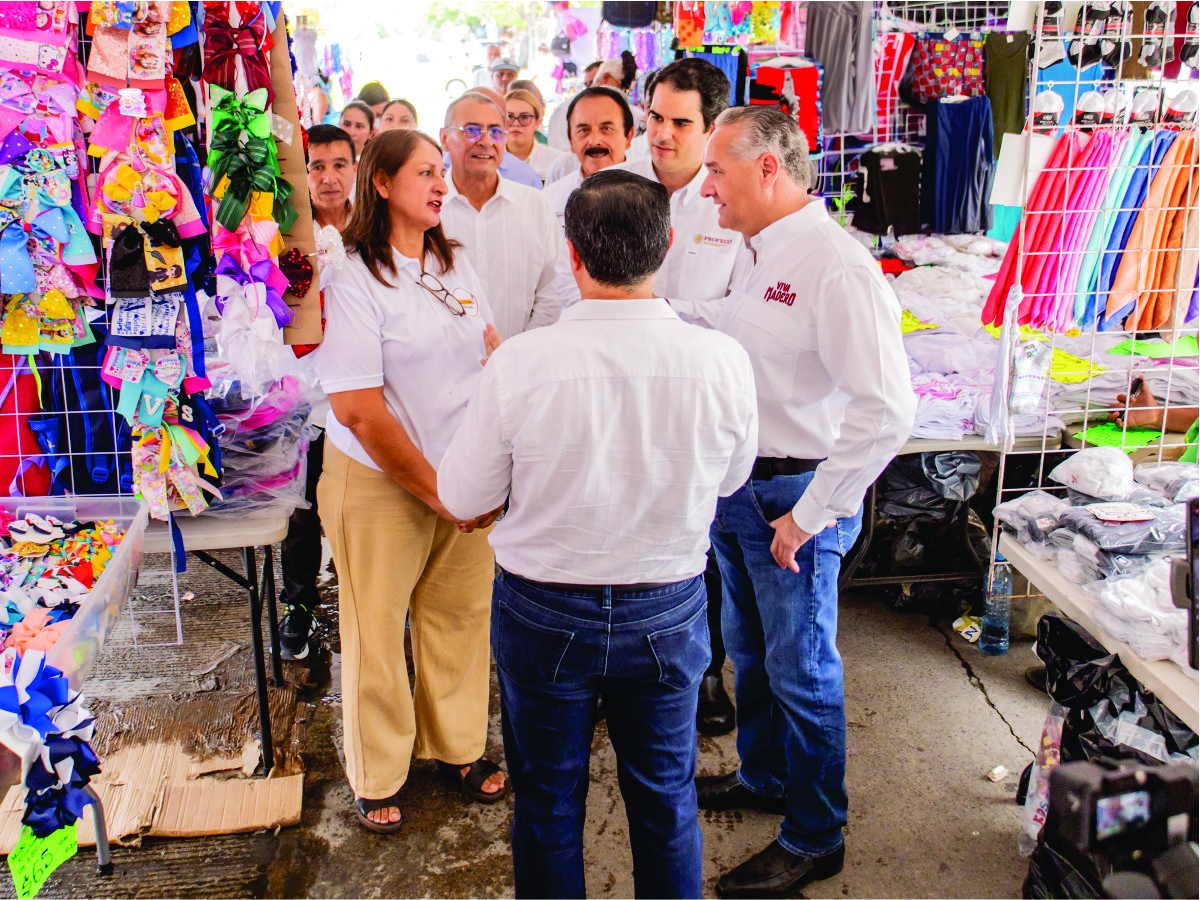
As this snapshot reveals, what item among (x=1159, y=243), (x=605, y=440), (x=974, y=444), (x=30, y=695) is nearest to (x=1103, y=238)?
(x=1159, y=243)

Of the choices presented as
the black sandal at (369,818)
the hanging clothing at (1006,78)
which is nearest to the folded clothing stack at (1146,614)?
the black sandal at (369,818)

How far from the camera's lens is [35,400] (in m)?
2.12

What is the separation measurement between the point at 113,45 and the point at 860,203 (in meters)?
4.06

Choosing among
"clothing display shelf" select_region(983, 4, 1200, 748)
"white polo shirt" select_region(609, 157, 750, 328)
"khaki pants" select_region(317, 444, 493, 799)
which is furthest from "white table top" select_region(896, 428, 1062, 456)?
"khaki pants" select_region(317, 444, 493, 799)

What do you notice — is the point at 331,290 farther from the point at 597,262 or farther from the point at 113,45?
the point at 597,262

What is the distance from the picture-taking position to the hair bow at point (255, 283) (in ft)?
6.61

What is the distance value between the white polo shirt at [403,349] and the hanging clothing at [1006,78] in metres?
4.14

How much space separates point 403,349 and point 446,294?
0.17 meters

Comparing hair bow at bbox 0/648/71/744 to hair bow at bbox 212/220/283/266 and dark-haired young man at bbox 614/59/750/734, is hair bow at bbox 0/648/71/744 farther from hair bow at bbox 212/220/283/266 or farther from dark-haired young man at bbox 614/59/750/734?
dark-haired young man at bbox 614/59/750/734

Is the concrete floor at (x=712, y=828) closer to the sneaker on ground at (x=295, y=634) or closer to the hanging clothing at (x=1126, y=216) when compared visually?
the sneaker on ground at (x=295, y=634)

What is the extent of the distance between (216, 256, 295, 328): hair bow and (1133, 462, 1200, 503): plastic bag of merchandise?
2310 millimetres

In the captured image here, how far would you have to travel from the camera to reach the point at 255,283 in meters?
2.02

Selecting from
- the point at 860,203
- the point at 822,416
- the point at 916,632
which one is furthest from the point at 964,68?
the point at 822,416

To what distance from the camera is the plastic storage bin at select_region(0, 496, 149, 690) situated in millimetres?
1598
